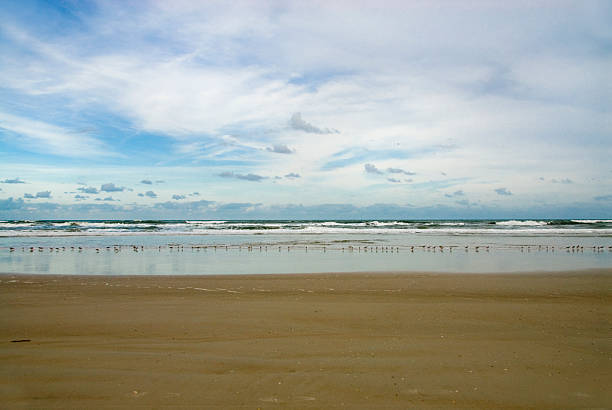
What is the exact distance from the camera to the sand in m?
5.00

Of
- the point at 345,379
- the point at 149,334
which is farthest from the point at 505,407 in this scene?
the point at 149,334

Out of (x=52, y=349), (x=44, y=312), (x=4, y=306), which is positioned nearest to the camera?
(x=52, y=349)

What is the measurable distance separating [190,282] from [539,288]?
11.2 metres

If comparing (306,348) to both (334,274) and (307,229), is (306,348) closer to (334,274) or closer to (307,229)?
(334,274)

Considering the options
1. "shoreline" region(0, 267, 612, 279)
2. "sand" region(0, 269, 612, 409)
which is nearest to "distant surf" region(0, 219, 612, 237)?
"shoreline" region(0, 267, 612, 279)

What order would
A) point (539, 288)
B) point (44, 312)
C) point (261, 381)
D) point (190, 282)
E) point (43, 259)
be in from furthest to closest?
1. point (43, 259)
2. point (190, 282)
3. point (539, 288)
4. point (44, 312)
5. point (261, 381)

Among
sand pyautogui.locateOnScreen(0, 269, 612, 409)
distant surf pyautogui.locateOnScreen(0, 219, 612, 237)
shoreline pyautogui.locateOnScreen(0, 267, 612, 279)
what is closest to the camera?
sand pyautogui.locateOnScreen(0, 269, 612, 409)

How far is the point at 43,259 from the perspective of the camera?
22.7m

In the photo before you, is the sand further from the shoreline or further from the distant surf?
the distant surf

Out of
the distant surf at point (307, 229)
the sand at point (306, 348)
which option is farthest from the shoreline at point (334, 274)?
the distant surf at point (307, 229)

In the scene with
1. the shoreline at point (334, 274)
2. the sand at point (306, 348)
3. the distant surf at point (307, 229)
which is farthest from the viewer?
the distant surf at point (307, 229)

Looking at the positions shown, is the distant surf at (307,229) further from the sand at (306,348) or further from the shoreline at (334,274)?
the sand at (306,348)

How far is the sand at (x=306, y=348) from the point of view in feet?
16.4

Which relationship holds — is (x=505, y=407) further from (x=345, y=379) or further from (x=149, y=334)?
(x=149, y=334)
